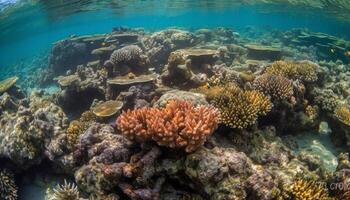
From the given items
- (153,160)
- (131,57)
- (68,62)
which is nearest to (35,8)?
(68,62)

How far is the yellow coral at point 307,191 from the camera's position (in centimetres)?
583

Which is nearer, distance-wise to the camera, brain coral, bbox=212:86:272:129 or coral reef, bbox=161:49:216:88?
brain coral, bbox=212:86:272:129

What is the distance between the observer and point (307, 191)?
591 centimetres

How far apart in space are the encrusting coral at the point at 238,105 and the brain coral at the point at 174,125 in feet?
2.51

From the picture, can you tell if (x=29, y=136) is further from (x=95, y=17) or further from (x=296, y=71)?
(x=95, y=17)

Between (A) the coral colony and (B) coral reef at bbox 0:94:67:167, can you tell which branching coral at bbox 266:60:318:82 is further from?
(B) coral reef at bbox 0:94:67:167

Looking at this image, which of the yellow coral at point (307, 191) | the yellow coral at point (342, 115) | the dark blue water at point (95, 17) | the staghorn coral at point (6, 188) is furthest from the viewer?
the dark blue water at point (95, 17)

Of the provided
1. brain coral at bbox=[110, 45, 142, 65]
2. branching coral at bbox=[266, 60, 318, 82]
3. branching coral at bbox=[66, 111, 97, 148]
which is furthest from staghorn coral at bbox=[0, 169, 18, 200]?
branching coral at bbox=[266, 60, 318, 82]

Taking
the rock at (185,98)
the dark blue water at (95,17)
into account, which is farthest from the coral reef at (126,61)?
the dark blue water at (95,17)

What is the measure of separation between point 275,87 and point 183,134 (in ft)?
13.0

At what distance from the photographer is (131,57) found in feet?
37.2

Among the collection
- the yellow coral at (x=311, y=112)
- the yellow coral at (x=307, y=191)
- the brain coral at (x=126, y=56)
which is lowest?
the yellow coral at (x=311, y=112)

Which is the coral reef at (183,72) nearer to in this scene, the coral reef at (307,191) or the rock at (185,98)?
the rock at (185,98)

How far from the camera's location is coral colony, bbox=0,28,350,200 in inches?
219
